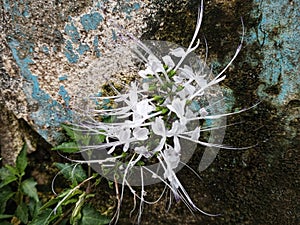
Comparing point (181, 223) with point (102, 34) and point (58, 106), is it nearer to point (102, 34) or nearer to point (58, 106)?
point (58, 106)

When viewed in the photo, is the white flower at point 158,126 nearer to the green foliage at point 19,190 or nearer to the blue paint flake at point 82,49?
the blue paint flake at point 82,49

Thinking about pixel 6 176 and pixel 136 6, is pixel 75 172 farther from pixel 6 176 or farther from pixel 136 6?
pixel 136 6

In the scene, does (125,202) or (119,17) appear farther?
(125,202)

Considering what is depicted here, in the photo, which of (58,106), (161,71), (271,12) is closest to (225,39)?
(271,12)

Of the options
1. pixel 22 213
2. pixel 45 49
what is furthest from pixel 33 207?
pixel 45 49

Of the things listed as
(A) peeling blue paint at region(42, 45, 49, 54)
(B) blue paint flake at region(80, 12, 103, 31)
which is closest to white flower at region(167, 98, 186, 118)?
(B) blue paint flake at region(80, 12, 103, 31)

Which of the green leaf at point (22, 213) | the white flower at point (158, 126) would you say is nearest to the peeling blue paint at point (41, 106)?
the green leaf at point (22, 213)
